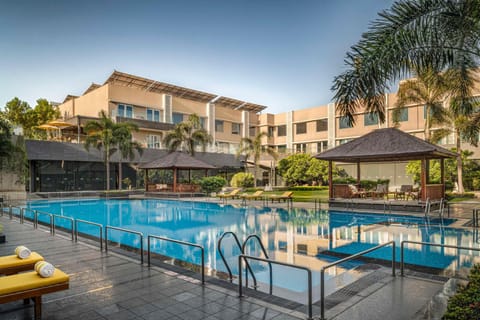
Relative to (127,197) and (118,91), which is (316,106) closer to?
(118,91)

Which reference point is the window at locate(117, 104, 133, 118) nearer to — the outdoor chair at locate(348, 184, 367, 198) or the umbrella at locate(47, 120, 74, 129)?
the umbrella at locate(47, 120, 74, 129)

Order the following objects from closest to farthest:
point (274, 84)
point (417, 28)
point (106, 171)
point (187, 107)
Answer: point (417, 28) < point (274, 84) < point (106, 171) < point (187, 107)

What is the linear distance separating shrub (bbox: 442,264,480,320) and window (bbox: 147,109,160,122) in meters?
39.9

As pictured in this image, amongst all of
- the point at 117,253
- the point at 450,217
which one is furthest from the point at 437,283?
the point at 450,217

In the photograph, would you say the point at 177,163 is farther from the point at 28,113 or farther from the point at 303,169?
the point at 28,113

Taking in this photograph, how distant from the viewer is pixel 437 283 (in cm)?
557

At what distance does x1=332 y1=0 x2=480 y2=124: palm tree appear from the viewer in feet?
21.4

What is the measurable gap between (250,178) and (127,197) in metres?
12.6

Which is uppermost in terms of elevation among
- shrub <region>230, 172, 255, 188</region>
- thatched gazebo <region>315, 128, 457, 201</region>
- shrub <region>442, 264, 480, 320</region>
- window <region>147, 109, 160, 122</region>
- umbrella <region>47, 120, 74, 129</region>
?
window <region>147, 109, 160, 122</region>

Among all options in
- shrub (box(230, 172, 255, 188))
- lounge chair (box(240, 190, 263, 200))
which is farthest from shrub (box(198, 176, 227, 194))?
lounge chair (box(240, 190, 263, 200))

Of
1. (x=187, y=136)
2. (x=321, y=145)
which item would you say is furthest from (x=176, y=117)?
(x=321, y=145)

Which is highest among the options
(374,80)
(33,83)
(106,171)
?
(33,83)

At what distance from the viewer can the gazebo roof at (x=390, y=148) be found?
1719 cm

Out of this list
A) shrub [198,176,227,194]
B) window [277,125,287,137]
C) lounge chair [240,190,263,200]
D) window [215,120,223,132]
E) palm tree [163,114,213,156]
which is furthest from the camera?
window [277,125,287,137]
